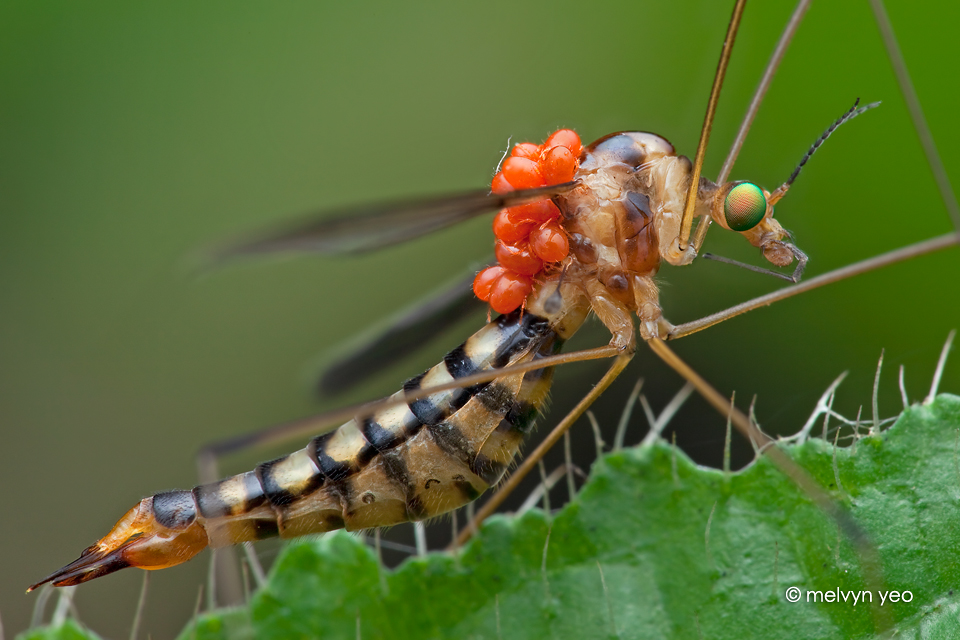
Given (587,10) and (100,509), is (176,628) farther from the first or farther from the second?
(587,10)

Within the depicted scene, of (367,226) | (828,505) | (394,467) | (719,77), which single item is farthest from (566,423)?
(719,77)

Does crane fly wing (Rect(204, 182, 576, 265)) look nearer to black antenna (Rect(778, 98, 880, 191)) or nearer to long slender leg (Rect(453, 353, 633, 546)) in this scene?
long slender leg (Rect(453, 353, 633, 546))

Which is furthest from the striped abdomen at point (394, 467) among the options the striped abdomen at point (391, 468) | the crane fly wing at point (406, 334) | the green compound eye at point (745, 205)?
the green compound eye at point (745, 205)

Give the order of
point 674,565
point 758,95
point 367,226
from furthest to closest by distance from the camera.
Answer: point 758,95
point 674,565
point 367,226

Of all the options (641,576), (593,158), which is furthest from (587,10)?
(641,576)

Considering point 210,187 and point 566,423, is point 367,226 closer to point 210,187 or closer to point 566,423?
→ point 566,423

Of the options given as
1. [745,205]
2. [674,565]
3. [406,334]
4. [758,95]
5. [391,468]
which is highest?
[758,95]

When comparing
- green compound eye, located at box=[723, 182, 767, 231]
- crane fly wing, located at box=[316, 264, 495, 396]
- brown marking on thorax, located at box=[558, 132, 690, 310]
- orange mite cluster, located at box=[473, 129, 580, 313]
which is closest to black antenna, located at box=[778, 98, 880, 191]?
green compound eye, located at box=[723, 182, 767, 231]
